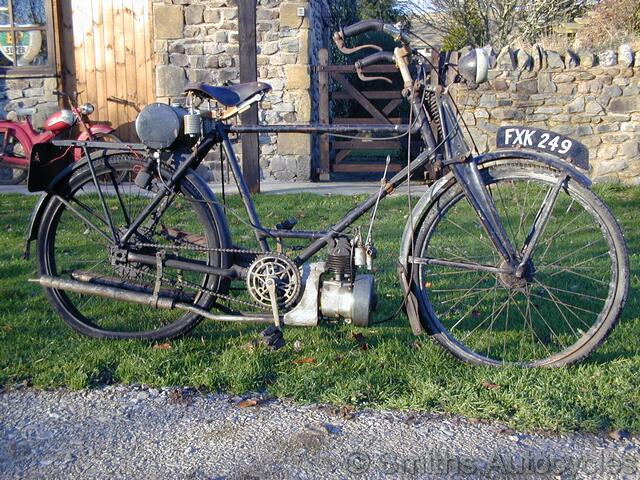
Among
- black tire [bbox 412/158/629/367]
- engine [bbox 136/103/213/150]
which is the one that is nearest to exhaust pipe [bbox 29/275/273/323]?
engine [bbox 136/103/213/150]

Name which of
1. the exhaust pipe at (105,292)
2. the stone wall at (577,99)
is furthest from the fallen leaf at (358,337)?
the stone wall at (577,99)

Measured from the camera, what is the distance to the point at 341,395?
3.38 meters

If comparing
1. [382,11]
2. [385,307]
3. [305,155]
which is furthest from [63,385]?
[382,11]

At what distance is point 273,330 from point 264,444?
0.77 m

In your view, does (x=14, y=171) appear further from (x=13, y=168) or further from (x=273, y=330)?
(x=273, y=330)

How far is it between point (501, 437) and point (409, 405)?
0.43 m

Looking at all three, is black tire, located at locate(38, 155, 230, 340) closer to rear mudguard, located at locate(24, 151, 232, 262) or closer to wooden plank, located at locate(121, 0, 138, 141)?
rear mudguard, located at locate(24, 151, 232, 262)

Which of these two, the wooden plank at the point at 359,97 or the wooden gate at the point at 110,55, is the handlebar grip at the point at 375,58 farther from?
the wooden gate at the point at 110,55

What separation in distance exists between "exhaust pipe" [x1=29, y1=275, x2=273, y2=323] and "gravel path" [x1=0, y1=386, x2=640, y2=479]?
48 cm

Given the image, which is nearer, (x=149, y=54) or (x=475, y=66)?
(x=475, y=66)

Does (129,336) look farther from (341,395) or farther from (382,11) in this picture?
(382,11)

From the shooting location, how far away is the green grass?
325 cm

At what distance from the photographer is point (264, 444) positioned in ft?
9.87

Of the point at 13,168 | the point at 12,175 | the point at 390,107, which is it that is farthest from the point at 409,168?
the point at 12,175
